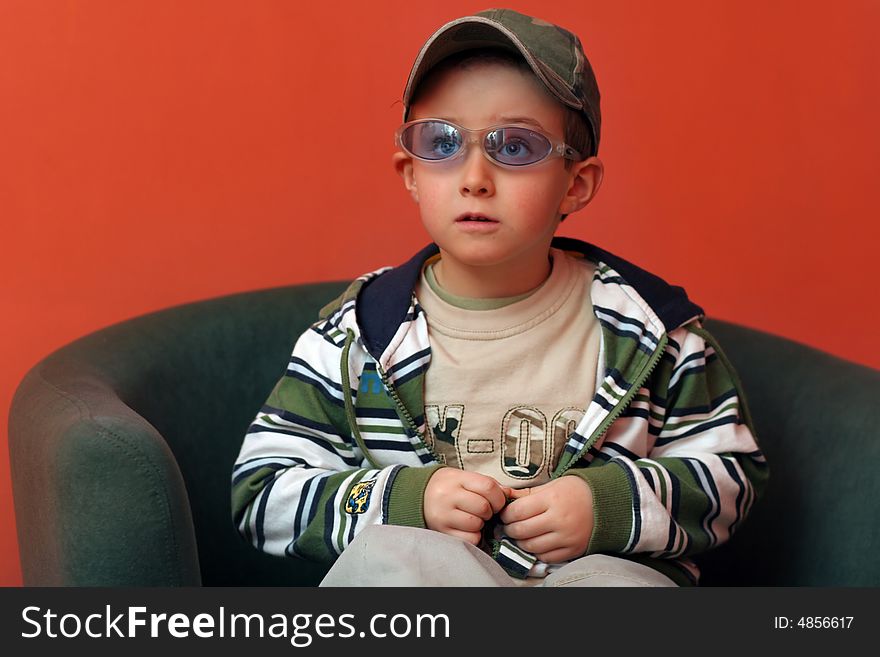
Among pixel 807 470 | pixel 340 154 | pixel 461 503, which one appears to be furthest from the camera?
pixel 340 154

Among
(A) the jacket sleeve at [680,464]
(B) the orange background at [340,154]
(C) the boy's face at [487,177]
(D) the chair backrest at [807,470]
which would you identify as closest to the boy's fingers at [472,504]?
(A) the jacket sleeve at [680,464]

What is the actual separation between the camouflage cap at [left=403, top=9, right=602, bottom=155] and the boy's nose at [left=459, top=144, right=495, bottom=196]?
10 centimetres

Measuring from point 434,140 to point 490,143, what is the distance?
2.5 inches

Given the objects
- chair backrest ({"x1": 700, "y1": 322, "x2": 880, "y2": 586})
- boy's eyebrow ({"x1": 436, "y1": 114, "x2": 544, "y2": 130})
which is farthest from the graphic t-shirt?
chair backrest ({"x1": 700, "y1": 322, "x2": 880, "y2": 586})

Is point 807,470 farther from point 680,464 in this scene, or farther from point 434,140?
point 434,140

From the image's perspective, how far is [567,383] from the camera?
1291 millimetres

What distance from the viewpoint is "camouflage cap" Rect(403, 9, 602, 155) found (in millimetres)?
1187

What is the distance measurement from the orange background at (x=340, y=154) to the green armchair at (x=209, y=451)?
0.22 m

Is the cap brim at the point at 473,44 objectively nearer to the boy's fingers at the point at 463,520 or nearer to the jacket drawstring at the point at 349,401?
the jacket drawstring at the point at 349,401

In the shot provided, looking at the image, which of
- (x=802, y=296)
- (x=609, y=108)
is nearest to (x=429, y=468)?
(x=609, y=108)

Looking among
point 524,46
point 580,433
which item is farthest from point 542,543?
point 524,46

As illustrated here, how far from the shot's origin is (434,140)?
1.22 m

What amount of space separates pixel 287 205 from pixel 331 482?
0.69 metres

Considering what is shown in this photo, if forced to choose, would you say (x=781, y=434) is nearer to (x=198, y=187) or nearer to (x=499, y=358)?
(x=499, y=358)
